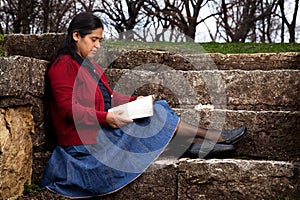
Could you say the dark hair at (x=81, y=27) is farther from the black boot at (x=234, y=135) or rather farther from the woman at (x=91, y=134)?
the black boot at (x=234, y=135)

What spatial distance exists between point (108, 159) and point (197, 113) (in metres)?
1.01

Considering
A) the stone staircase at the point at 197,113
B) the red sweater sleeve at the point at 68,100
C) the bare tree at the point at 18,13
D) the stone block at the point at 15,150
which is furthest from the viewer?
the bare tree at the point at 18,13

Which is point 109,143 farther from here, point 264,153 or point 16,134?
point 264,153

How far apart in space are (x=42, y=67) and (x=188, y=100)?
144cm

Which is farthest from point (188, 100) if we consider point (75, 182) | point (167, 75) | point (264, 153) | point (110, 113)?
point (75, 182)

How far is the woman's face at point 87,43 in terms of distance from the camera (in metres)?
3.75

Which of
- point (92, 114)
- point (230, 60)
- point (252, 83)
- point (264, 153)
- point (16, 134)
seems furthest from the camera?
point (230, 60)

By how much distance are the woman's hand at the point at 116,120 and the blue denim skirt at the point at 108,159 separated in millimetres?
34

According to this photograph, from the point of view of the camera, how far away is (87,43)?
3752 millimetres

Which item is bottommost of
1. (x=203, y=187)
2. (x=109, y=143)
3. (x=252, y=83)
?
(x=203, y=187)

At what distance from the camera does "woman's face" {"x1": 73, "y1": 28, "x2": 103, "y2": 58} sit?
3.75 m

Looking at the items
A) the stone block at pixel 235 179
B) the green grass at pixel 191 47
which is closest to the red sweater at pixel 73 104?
the stone block at pixel 235 179

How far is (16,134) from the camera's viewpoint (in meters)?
3.16

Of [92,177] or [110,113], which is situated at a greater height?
[110,113]
